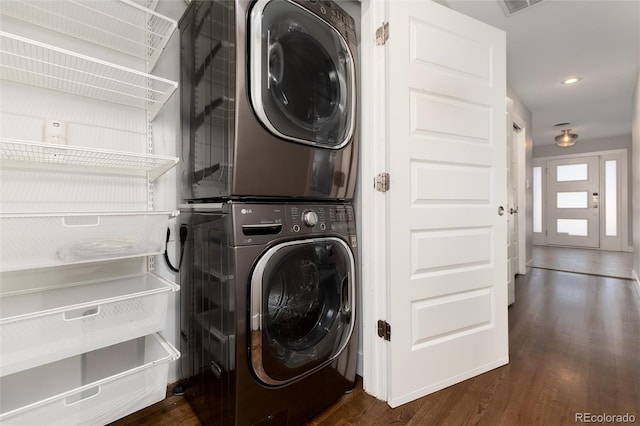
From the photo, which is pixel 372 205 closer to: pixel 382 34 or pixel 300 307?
pixel 300 307

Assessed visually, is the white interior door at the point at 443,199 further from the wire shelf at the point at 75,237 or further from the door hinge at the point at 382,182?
the wire shelf at the point at 75,237

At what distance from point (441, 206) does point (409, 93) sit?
58cm

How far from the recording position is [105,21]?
1.31 metres

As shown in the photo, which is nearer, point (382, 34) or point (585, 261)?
point (382, 34)

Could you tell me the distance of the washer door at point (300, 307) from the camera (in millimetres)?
1054

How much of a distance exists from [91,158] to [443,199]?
63.2 inches

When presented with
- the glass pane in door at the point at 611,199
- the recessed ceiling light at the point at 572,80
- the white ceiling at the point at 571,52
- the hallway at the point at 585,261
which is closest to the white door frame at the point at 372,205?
the white ceiling at the point at 571,52

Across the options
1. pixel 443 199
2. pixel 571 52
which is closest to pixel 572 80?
pixel 571 52

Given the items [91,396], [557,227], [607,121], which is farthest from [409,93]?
[557,227]

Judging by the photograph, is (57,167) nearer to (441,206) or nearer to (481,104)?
(441,206)

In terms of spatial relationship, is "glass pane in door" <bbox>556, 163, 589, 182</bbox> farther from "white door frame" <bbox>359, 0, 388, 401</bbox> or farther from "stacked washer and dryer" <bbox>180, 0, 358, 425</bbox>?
"stacked washer and dryer" <bbox>180, 0, 358, 425</bbox>

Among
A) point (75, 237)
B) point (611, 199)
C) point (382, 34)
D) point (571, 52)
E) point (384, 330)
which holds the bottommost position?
point (384, 330)

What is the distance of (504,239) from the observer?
5.66 feet

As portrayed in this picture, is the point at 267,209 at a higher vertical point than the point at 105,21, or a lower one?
lower
